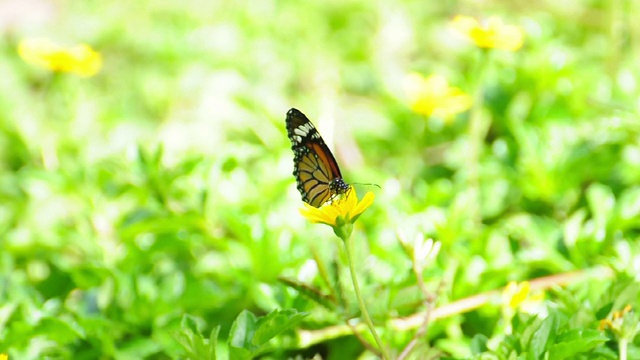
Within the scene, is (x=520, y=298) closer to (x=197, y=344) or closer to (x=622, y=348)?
(x=622, y=348)

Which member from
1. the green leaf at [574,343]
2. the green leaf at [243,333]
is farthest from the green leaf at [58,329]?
the green leaf at [574,343]

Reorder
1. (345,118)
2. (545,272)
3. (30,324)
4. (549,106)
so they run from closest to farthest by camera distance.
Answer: (30,324), (545,272), (549,106), (345,118)

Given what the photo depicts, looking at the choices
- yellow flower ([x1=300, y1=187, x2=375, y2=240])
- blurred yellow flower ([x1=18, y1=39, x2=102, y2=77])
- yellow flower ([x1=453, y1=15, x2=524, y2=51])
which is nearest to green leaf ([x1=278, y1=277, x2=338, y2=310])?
yellow flower ([x1=300, y1=187, x2=375, y2=240])

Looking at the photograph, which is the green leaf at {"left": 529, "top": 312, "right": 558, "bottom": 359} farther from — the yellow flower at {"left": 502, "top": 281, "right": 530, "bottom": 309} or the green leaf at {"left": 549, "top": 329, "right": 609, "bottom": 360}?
the yellow flower at {"left": 502, "top": 281, "right": 530, "bottom": 309}

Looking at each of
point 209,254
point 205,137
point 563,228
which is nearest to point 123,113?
point 205,137

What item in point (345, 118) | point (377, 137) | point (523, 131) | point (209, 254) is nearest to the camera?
point (209, 254)

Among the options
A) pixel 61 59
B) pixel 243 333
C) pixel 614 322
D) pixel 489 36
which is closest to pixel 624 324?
pixel 614 322

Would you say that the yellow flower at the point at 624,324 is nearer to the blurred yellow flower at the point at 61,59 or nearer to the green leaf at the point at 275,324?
the green leaf at the point at 275,324

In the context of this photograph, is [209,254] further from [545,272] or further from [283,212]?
[545,272]
